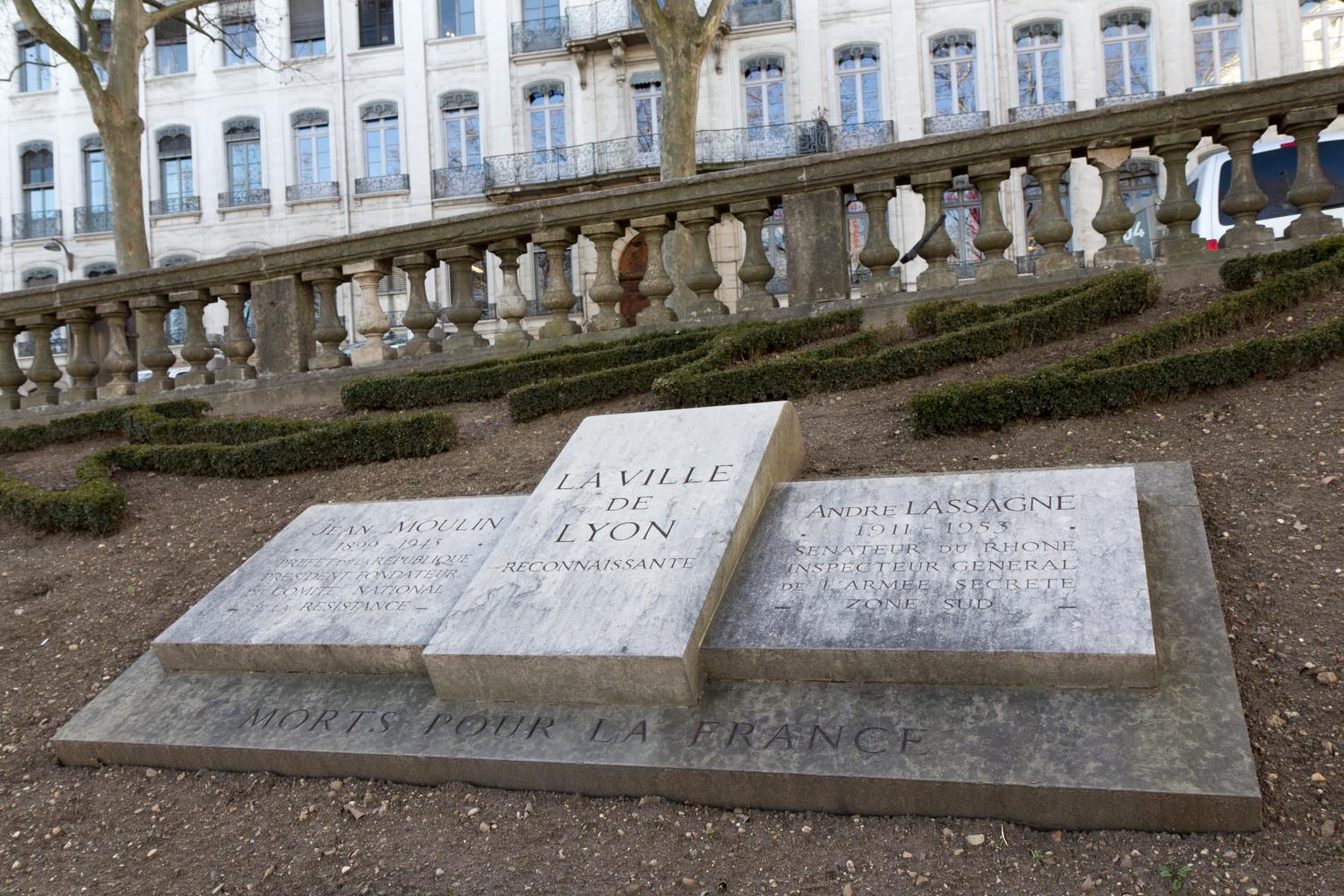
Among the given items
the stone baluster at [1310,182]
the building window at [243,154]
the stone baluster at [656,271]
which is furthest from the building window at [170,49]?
the stone baluster at [1310,182]

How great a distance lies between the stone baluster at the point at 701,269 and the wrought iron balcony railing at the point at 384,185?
23154 mm

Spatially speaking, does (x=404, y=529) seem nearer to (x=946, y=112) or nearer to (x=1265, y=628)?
(x=1265, y=628)

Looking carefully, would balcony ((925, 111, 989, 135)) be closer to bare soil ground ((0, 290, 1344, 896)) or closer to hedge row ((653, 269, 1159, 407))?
hedge row ((653, 269, 1159, 407))

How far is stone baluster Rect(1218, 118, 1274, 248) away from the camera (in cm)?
676

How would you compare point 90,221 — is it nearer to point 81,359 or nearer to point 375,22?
point 375,22

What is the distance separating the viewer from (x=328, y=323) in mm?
8406

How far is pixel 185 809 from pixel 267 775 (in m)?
0.26

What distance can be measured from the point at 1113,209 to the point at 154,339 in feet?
24.9

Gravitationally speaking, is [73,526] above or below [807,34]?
below

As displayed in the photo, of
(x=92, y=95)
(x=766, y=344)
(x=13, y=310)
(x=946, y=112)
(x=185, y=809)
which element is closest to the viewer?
(x=185, y=809)

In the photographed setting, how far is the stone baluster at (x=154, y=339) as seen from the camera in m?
8.66

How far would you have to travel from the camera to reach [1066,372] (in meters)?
5.19

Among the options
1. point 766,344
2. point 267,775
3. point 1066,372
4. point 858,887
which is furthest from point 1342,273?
point 267,775

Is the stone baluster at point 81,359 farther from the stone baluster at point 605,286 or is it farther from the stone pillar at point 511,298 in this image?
the stone baluster at point 605,286
